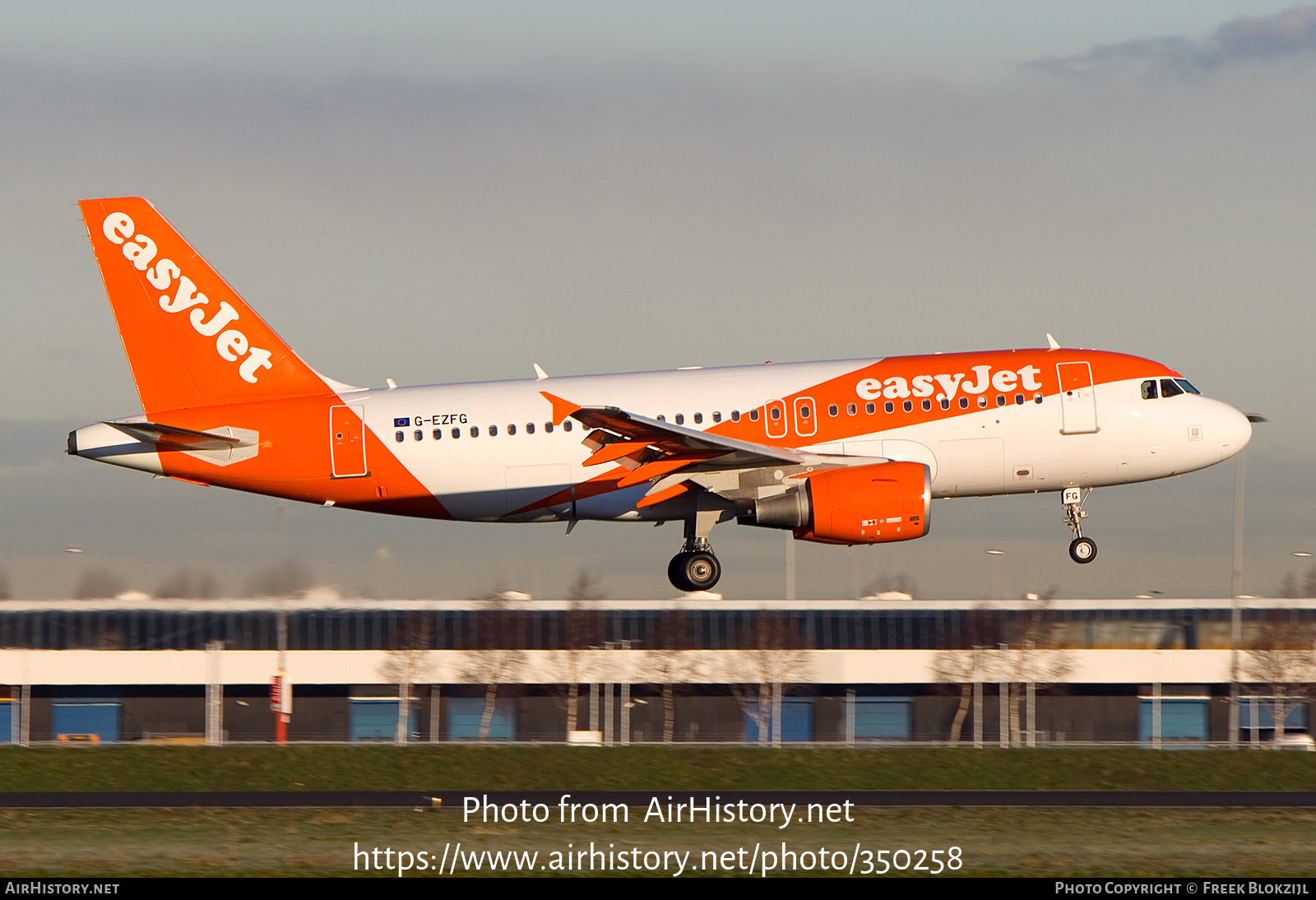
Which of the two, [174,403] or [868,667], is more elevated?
[174,403]

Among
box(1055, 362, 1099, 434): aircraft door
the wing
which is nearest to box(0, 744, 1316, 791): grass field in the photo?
the wing

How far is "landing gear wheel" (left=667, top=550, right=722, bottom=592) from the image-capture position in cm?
3628

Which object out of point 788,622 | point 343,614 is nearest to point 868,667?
point 788,622

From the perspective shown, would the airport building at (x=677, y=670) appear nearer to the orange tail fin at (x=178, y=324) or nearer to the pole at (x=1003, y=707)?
the pole at (x=1003, y=707)

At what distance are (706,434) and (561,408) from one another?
3.34 metres

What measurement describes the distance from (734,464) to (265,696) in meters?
51.5

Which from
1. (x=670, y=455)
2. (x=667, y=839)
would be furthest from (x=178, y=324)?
(x=667, y=839)

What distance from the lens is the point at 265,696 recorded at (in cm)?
8031

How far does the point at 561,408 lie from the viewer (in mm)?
35344

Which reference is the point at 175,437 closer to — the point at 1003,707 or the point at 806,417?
the point at 806,417

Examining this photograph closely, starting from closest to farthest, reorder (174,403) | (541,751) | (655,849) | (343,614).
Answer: (655,849)
(174,403)
(541,751)
(343,614)

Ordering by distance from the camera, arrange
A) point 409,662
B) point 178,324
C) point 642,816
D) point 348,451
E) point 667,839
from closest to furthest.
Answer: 1. point 667,839
2. point 642,816
3. point 348,451
4. point 178,324
5. point 409,662

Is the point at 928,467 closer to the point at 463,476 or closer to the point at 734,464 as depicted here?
the point at 734,464

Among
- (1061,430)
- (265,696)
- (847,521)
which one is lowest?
(265,696)
